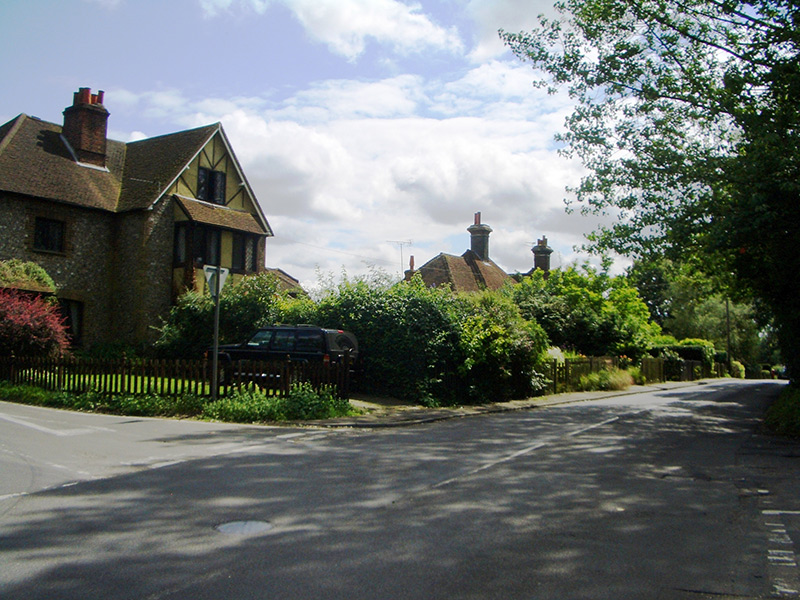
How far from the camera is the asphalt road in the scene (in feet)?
15.2

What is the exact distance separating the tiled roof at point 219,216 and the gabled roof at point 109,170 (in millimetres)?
54

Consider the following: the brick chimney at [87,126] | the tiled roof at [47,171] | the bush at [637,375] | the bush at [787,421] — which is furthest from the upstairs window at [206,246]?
the bush at [637,375]

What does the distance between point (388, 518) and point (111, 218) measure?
24624 mm

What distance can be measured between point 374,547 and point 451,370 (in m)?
14.8

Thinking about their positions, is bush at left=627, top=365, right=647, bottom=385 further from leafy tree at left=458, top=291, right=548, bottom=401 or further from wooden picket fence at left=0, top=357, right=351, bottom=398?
Result: wooden picket fence at left=0, top=357, right=351, bottom=398

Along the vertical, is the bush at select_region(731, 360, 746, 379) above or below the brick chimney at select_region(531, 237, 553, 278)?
below

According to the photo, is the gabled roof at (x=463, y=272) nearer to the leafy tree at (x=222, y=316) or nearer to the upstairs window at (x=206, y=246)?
the upstairs window at (x=206, y=246)

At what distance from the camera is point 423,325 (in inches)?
757

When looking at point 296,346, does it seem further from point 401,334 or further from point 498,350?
point 498,350

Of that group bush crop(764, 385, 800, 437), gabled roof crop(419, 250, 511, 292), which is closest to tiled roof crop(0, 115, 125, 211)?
gabled roof crop(419, 250, 511, 292)

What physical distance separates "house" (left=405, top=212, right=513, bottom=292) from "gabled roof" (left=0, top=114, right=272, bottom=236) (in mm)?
16290

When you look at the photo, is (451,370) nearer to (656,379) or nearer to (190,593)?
(190,593)

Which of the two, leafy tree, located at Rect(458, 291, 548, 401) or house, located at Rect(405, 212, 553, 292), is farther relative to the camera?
house, located at Rect(405, 212, 553, 292)

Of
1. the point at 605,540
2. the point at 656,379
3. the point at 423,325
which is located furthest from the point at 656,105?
the point at 656,379
